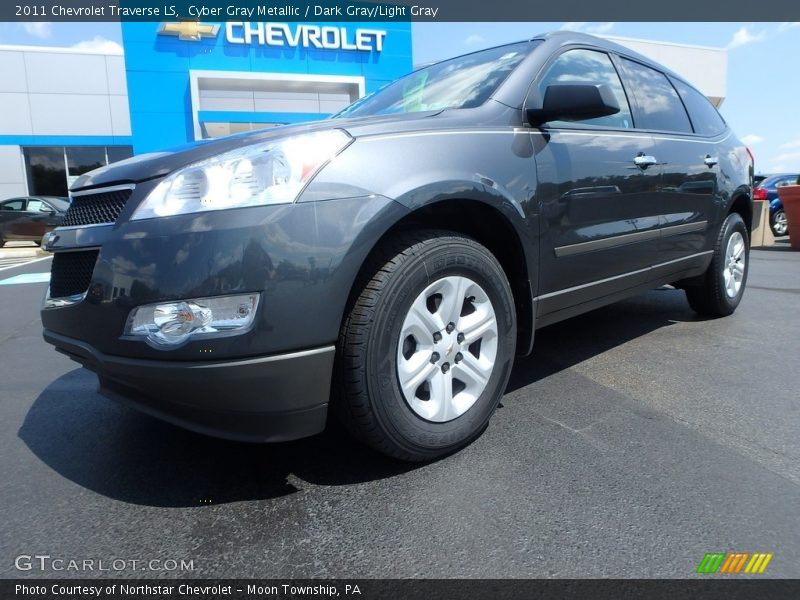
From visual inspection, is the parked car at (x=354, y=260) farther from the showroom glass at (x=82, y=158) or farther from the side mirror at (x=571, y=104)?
the showroom glass at (x=82, y=158)

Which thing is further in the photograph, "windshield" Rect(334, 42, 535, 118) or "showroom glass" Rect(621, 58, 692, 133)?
"showroom glass" Rect(621, 58, 692, 133)

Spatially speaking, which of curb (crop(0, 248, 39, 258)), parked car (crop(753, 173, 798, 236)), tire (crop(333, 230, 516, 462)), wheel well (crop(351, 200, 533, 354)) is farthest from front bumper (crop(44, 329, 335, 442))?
curb (crop(0, 248, 39, 258))

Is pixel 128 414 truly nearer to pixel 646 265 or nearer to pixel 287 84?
pixel 646 265

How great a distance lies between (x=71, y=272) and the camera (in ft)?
6.53

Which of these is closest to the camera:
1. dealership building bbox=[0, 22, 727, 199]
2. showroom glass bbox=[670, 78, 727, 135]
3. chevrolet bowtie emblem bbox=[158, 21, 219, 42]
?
showroom glass bbox=[670, 78, 727, 135]

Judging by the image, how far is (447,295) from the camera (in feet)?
6.76

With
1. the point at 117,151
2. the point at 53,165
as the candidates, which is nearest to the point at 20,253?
the point at 53,165

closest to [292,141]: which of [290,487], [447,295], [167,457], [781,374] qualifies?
[447,295]

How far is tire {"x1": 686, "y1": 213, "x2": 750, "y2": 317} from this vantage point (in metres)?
4.12

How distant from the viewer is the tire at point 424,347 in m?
1.81

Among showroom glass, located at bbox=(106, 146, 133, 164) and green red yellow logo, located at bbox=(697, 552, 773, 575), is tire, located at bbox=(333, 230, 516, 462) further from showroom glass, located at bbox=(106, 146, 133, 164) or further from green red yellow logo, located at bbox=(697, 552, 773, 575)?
showroom glass, located at bbox=(106, 146, 133, 164)

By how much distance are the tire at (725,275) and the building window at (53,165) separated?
21.8 m

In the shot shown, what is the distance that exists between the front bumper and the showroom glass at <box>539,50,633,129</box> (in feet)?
5.47

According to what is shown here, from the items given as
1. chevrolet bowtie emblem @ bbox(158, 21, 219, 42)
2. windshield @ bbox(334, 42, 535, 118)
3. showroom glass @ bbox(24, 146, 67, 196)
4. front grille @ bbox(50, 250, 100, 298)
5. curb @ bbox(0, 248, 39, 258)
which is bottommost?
curb @ bbox(0, 248, 39, 258)
